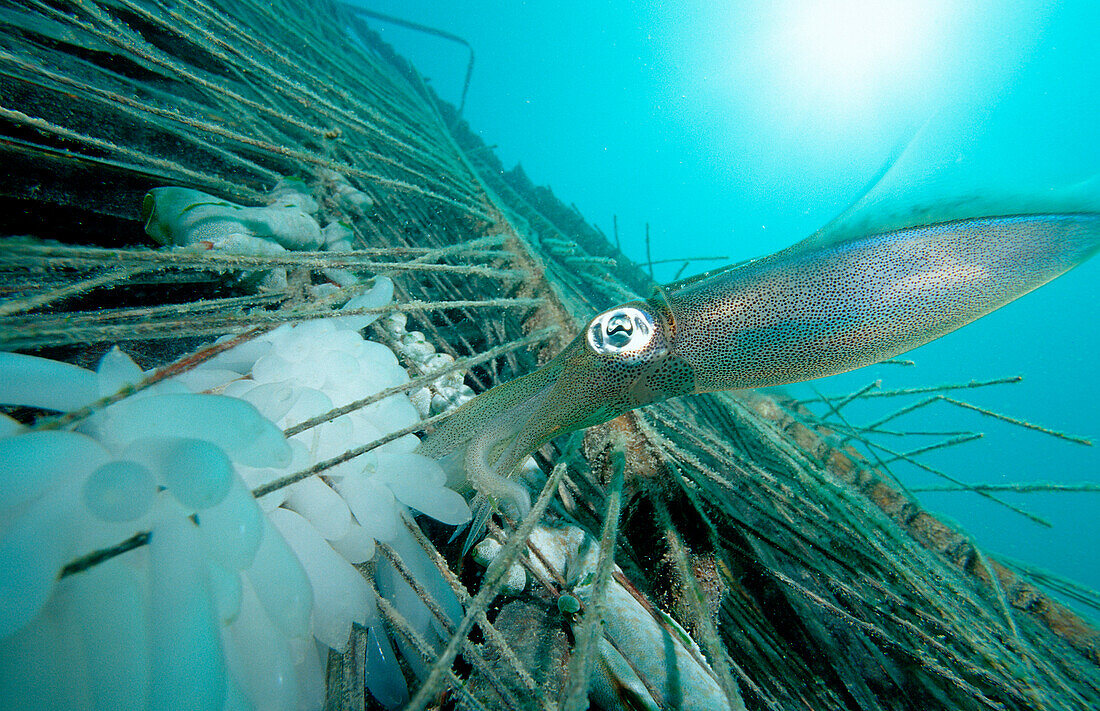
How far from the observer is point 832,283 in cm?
100

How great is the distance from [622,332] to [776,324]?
0.40m

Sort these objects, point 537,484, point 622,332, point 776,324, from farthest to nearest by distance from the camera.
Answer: point 537,484
point 622,332
point 776,324

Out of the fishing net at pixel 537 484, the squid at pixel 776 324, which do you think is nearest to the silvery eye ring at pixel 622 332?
the squid at pixel 776 324

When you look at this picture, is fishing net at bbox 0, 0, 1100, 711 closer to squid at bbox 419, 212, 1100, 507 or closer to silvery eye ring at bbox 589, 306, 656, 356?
squid at bbox 419, 212, 1100, 507

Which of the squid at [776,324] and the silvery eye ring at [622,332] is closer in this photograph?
the squid at [776,324]

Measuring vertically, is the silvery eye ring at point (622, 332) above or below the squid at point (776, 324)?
above

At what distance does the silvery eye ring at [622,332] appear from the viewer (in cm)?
119

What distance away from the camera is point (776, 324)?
1063 mm

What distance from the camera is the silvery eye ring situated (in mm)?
1188

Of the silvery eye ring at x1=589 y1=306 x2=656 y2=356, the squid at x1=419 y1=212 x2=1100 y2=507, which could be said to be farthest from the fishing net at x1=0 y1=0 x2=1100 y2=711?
the silvery eye ring at x1=589 y1=306 x2=656 y2=356

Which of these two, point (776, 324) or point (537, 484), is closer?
point (776, 324)

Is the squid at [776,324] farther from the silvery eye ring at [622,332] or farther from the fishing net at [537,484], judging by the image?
the fishing net at [537,484]

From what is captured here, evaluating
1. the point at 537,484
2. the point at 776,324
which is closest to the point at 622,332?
the point at 776,324

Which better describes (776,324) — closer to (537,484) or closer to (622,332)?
(622,332)
